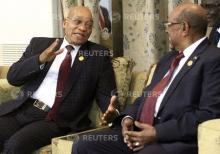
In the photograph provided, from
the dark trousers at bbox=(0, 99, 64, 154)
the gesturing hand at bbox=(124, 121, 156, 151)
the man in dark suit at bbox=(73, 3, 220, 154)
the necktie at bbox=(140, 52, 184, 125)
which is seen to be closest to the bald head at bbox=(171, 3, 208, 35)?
the man in dark suit at bbox=(73, 3, 220, 154)

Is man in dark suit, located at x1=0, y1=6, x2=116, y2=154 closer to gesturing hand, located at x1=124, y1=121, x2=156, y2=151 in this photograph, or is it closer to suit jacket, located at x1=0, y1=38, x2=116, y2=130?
suit jacket, located at x1=0, y1=38, x2=116, y2=130

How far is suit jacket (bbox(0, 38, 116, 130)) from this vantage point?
2635 millimetres

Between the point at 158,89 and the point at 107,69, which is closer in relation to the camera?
the point at 158,89

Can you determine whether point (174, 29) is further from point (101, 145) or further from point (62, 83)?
point (62, 83)

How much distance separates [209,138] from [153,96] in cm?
61

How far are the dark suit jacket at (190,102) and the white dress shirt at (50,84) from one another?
790 mm

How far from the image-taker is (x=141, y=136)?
204 cm

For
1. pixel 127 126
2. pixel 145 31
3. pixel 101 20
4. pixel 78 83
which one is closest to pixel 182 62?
pixel 127 126

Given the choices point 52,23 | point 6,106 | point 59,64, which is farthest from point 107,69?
point 52,23

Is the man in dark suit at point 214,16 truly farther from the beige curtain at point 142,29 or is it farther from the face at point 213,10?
the beige curtain at point 142,29

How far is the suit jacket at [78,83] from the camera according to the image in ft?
8.64

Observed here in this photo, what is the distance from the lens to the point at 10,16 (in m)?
3.90

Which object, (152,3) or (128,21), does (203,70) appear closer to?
(152,3)

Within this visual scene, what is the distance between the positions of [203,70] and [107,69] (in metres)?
0.82
